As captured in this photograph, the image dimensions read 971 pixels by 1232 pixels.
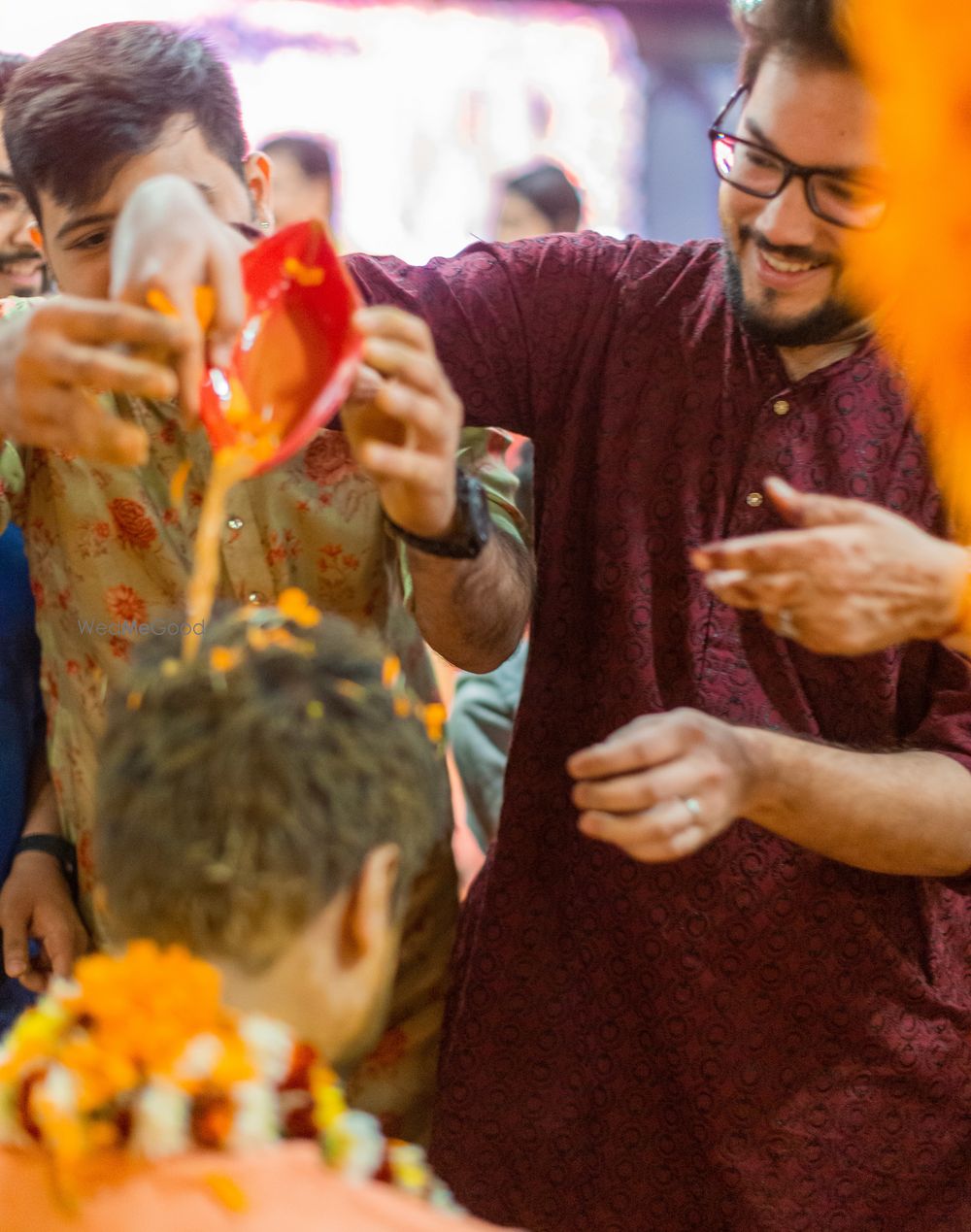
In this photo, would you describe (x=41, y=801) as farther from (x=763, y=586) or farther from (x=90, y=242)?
(x=763, y=586)

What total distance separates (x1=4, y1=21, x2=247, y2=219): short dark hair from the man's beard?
64 centimetres

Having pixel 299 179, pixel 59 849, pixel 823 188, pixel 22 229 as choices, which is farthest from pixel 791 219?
pixel 299 179

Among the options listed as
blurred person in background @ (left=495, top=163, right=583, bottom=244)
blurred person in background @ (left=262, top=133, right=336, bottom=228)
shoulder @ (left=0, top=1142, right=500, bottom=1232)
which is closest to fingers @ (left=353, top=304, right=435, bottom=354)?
shoulder @ (left=0, top=1142, right=500, bottom=1232)

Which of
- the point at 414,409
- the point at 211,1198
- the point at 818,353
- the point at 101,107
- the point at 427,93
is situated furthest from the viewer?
the point at 427,93

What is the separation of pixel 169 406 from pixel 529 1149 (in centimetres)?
107

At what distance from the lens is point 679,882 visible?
161 cm

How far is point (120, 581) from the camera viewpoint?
167 cm

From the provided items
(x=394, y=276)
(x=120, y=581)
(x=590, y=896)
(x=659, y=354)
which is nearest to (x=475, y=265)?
(x=394, y=276)

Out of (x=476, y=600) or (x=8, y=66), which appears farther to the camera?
(x=8, y=66)

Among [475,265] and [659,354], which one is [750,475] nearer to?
[659,354]

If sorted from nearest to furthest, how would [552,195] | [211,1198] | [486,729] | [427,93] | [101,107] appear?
[211,1198]
[101,107]
[486,729]
[552,195]
[427,93]

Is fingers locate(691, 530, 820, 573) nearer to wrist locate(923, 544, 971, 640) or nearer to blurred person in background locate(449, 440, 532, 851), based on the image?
wrist locate(923, 544, 971, 640)

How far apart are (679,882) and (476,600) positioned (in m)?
0.44

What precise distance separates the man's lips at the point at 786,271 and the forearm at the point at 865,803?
53 cm
